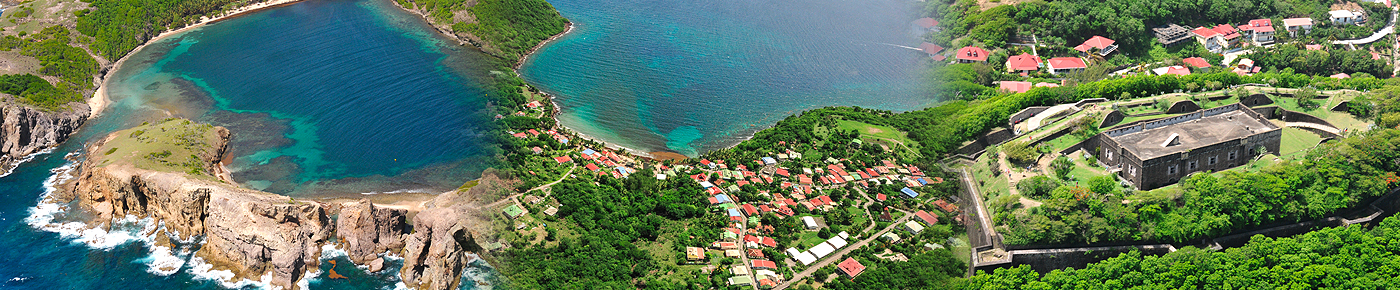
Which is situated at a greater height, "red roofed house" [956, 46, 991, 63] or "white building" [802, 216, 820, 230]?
"red roofed house" [956, 46, 991, 63]

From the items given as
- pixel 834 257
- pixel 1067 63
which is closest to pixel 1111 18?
pixel 1067 63

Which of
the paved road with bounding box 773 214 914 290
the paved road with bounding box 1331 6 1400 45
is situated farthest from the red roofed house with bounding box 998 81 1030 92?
the paved road with bounding box 1331 6 1400 45

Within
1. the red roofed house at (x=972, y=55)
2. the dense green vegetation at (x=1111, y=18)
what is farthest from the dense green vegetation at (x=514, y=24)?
the red roofed house at (x=972, y=55)

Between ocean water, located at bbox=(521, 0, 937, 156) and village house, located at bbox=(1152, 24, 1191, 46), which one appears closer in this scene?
ocean water, located at bbox=(521, 0, 937, 156)

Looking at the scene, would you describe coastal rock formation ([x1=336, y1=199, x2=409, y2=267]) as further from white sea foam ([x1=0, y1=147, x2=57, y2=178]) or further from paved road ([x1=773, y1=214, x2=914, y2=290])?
white sea foam ([x1=0, y1=147, x2=57, y2=178])

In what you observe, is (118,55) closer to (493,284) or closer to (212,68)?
(212,68)

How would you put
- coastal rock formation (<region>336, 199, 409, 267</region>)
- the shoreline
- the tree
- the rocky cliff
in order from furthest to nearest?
the shoreline, coastal rock formation (<region>336, 199, 409, 267</region>), the rocky cliff, the tree

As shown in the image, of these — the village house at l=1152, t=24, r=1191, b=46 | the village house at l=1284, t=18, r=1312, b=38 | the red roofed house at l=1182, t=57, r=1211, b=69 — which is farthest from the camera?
the village house at l=1284, t=18, r=1312, b=38
